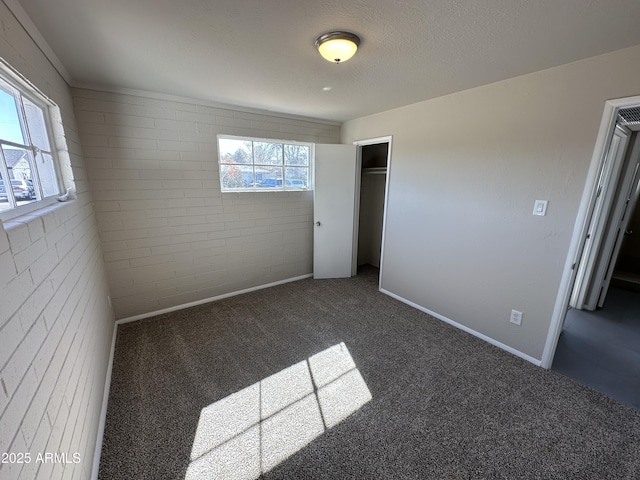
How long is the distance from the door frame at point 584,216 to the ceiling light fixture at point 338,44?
174 centimetres

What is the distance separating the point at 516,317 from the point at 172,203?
3.57 metres

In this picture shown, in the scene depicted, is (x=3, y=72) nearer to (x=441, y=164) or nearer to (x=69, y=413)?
(x=69, y=413)

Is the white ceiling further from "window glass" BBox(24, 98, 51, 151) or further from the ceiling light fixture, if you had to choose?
"window glass" BBox(24, 98, 51, 151)

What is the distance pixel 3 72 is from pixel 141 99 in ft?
5.12

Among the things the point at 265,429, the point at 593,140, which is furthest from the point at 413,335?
the point at 593,140

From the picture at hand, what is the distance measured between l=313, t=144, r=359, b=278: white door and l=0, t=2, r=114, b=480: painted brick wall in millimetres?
2560

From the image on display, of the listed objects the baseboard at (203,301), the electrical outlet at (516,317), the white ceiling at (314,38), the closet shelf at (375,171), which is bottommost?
the baseboard at (203,301)

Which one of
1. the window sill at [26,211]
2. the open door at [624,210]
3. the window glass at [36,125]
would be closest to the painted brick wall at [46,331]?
the window sill at [26,211]

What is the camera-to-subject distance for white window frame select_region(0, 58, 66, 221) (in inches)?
41.9

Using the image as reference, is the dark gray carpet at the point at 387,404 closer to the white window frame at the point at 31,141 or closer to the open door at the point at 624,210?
the white window frame at the point at 31,141

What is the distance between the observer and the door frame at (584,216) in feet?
5.64

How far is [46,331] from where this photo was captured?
1000 mm

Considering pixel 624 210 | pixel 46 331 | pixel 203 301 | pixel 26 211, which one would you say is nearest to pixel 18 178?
pixel 26 211

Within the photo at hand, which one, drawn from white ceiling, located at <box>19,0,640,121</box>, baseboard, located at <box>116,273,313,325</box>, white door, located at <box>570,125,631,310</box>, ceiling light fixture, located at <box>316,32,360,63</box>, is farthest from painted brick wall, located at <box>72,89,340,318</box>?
white door, located at <box>570,125,631,310</box>
